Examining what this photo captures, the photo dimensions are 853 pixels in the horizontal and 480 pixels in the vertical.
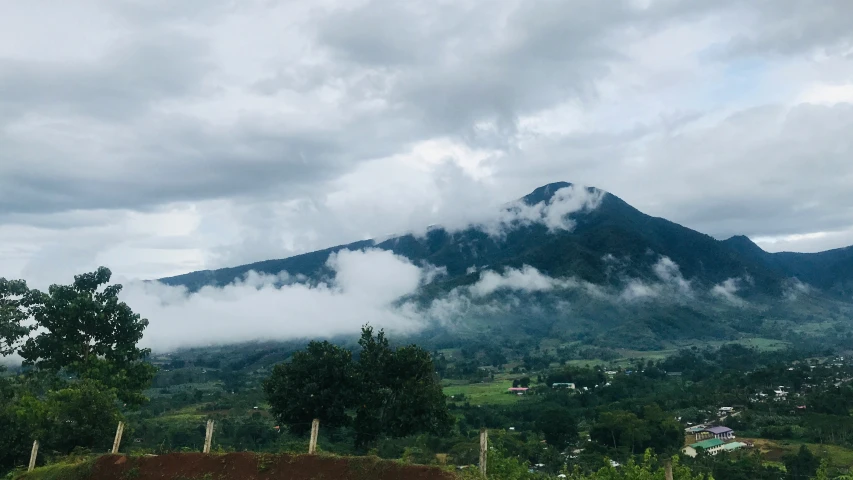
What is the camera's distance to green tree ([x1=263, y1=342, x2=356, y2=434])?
88.5 feet

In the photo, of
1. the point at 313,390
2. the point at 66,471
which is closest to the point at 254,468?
the point at 66,471

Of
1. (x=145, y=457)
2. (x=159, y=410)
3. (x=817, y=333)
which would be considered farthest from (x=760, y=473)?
(x=817, y=333)

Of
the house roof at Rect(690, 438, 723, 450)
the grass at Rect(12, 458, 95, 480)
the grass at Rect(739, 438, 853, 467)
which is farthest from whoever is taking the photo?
the house roof at Rect(690, 438, 723, 450)

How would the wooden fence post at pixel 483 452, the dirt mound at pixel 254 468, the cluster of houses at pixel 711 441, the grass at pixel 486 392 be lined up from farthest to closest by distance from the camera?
the grass at pixel 486 392, the cluster of houses at pixel 711 441, the dirt mound at pixel 254 468, the wooden fence post at pixel 483 452

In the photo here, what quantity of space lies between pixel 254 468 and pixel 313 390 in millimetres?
9706

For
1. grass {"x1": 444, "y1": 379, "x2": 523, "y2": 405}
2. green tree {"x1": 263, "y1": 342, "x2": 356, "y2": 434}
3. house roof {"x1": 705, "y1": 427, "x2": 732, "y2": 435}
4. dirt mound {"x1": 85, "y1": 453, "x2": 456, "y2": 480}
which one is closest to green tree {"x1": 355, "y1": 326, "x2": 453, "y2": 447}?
green tree {"x1": 263, "y1": 342, "x2": 356, "y2": 434}

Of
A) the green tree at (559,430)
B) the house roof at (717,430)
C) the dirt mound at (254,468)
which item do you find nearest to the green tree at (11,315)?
the dirt mound at (254,468)

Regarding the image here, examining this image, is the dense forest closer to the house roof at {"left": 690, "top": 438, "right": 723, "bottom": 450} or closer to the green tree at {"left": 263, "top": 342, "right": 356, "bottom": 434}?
the green tree at {"left": 263, "top": 342, "right": 356, "bottom": 434}

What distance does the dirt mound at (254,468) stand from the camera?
1563cm

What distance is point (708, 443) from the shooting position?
59438 mm

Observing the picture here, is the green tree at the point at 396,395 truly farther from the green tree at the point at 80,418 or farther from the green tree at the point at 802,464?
the green tree at the point at 802,464

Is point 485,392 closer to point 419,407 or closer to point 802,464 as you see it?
point 802,464

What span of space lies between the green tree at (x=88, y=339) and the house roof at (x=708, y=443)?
50.2 metres

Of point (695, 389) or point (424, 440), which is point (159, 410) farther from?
point (695, 389)
